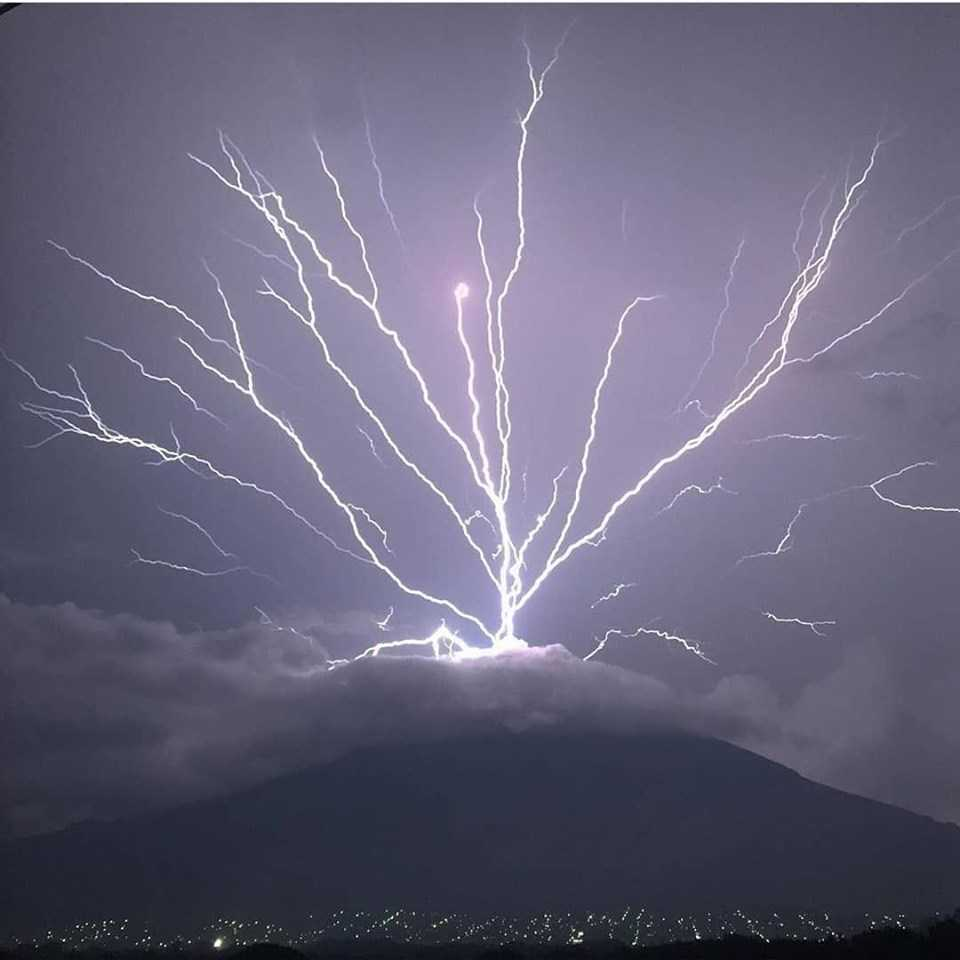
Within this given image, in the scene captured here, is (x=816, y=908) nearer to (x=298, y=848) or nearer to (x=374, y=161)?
(x=298, y=848)

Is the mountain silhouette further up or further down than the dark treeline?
further up

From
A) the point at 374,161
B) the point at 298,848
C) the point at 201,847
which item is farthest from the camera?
the point at 298,848

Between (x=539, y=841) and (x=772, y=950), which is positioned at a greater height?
(x=539, y=841)

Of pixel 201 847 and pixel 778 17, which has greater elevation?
pixel 201 847

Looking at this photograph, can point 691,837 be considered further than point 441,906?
Yes

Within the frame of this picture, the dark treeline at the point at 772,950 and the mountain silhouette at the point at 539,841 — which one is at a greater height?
the mountain silhouette at the point at 539,841

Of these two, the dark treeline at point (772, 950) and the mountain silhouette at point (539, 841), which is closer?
the dark treeline at point (772, 950)

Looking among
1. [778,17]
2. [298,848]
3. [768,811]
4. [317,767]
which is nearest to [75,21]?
[778,17]

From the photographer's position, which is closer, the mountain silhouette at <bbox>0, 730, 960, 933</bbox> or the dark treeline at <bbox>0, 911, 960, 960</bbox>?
the dark treeline at <bbox>0, 911, 960, 960</bbox>
